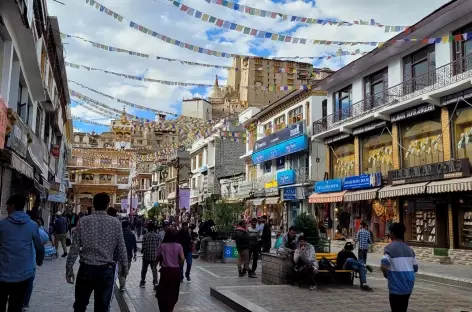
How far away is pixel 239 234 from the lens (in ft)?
46.2

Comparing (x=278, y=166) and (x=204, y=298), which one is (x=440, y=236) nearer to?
(x=204, y=298)

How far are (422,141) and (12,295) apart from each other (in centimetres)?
2039

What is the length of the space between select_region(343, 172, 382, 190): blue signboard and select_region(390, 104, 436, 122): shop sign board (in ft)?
9.68

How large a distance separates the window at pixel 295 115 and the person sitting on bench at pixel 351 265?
75.2ft

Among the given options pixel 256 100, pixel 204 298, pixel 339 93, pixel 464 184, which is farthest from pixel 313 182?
pixel 256 100

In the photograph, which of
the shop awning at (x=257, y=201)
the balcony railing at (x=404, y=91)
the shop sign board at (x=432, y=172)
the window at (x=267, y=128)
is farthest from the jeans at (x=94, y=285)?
the window at (x=267, y=128)

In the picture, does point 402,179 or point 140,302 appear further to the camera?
point 402,179

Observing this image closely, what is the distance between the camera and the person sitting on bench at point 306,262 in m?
11.1

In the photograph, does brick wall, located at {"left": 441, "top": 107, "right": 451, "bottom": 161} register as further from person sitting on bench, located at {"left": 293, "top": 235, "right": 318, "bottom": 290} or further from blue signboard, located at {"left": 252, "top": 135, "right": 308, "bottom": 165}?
blue signboard, located at {"left": 252, "top": 135, "right": 308, "bottom": 165}

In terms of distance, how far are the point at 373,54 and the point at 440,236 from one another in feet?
31.5

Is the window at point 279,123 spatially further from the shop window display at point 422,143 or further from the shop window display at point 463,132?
the shop window display at point 463,132

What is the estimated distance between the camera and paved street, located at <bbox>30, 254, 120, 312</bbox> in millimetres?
8867

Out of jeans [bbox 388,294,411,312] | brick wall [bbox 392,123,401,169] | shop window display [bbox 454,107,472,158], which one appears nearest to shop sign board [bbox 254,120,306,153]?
brick wall [bbox 392,123,401,169]

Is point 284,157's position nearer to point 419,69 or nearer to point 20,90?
point 419,69
